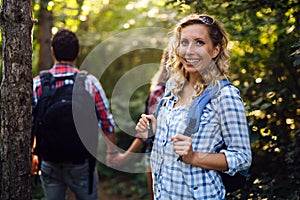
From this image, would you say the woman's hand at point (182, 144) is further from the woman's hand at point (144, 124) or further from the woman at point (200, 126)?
the woman's hand at point (144, 124)

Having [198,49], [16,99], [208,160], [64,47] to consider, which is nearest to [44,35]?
[64,47]

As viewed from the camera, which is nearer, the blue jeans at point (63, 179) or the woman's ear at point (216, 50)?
the woman's ear at point (216, 50)

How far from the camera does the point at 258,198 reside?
360 cm

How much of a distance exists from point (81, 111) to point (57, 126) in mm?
263

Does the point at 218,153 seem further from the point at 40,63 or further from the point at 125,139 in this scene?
the point at 125,139

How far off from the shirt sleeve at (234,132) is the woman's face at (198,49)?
28cm

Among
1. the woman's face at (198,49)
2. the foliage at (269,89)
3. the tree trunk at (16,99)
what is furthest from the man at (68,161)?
the woman's face at (198,49)

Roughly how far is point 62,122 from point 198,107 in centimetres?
169

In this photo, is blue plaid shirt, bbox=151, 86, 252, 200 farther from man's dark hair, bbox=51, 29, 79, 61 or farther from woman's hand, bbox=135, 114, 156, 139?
man's dark hair, bbox=51, 29, 79, 61

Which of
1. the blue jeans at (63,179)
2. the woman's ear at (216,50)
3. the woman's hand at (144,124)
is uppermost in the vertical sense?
the woman's ear at (216,50)

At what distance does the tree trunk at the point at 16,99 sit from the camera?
3.27m

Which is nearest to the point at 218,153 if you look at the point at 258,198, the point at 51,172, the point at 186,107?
the point at 186,107

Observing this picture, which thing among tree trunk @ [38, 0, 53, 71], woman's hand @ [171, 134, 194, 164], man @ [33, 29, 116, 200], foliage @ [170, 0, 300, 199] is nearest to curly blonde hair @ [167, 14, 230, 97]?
woman's hand @ [171, 134, 194, 164]

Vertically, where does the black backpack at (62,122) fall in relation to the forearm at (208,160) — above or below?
above
